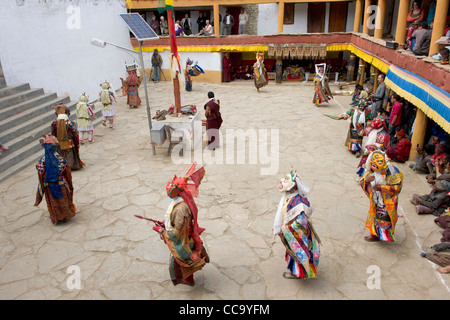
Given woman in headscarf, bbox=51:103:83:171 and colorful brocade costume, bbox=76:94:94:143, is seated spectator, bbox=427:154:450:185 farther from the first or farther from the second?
colorful brocade costume, bbox=76:94:94:143

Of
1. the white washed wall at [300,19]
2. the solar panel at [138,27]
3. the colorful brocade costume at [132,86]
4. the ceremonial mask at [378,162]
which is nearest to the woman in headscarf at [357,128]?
the ceremonial mask at [378,162]

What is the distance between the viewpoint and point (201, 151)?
10508mm

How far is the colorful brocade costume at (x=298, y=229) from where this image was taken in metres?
4.82

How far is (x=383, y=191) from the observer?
5.69 meters

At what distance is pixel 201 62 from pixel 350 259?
1682 centimetres

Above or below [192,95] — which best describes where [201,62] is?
above

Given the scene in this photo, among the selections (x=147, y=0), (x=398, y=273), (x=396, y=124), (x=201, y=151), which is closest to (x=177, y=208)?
(x=398, y=273)

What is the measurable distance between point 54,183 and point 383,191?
5756 mm

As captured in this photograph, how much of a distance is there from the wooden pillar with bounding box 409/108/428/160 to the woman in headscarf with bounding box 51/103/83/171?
8.72 meters

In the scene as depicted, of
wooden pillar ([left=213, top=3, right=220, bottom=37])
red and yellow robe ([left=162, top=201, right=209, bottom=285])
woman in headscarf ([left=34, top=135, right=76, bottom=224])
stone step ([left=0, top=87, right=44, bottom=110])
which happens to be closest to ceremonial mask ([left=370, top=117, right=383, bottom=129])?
red and yellow robe ([left=162, top=201, right=209, bottom=285])

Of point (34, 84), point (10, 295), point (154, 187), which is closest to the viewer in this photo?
point (10, 295)

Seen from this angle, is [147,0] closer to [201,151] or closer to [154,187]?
[201,151]

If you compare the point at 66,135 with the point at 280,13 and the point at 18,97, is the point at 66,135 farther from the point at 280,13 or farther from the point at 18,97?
the point at 280,13

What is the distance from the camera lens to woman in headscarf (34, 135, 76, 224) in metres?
6.45
